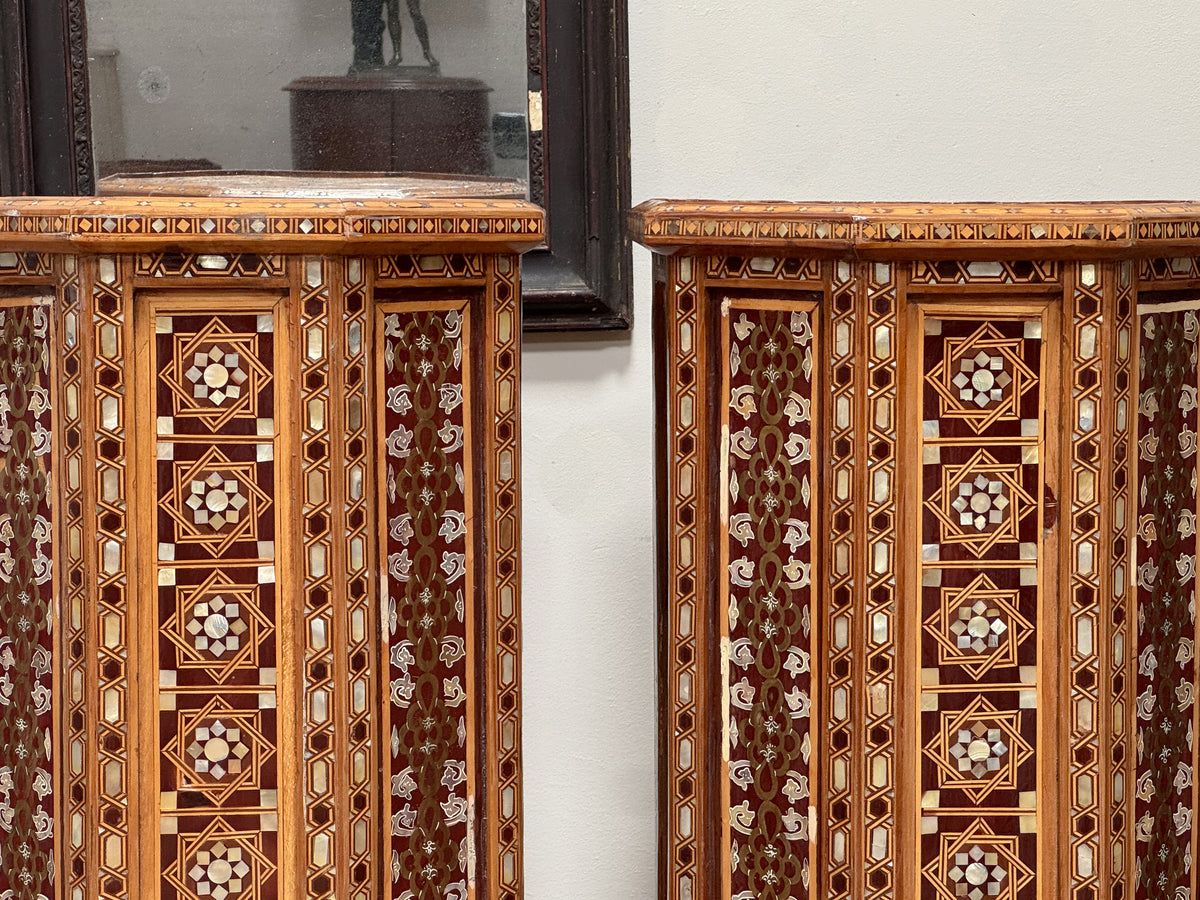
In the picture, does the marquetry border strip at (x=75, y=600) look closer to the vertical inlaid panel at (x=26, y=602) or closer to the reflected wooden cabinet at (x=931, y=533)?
the vertical inlaid panel at (x=26, y=602)

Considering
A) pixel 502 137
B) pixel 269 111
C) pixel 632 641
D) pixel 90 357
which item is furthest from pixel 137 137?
pixel 632 641

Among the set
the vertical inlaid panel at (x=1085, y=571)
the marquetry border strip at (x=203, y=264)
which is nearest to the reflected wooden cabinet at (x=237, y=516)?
the marquetry border strip at (x=203, y=264)

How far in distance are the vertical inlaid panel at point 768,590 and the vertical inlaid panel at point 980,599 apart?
0.10 metres

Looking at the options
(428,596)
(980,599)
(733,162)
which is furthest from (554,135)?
(980,599)

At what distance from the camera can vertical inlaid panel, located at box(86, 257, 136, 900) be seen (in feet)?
3.77

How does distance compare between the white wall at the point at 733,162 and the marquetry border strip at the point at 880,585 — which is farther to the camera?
the white wall at the point at 733,162

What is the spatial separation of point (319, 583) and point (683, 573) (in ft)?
1.10

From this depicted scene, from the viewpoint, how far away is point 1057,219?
117cm

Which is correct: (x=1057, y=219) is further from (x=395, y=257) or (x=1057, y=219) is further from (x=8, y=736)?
(x=8, y=736)

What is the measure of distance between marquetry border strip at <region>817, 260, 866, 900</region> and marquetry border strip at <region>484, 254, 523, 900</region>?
280mm

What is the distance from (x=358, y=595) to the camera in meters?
1.21

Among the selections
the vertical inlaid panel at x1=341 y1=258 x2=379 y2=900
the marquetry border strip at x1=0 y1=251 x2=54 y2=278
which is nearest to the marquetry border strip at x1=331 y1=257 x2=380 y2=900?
the vertical inlaid panel at x1=341 y1=258 x2=379 y2=900

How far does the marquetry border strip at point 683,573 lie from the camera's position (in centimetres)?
131

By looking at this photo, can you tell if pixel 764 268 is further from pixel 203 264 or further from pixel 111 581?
pixel 111 581
